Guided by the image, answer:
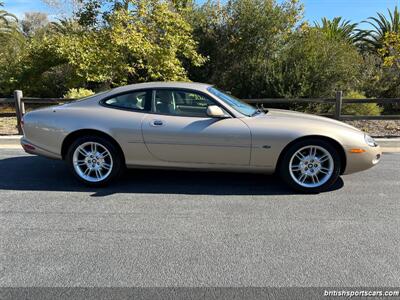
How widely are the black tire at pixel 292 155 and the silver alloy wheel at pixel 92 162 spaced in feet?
7.37

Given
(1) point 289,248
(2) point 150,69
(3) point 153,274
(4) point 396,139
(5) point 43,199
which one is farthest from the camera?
(2) point 150,69

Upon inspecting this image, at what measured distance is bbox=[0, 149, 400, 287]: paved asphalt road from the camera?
3.01 m

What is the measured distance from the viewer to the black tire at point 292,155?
15.6 feet

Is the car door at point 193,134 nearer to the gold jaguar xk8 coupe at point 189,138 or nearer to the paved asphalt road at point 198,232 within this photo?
the gold jaguar xk8 coupe at point 189,138

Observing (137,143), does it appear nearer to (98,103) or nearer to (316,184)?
(98,103)

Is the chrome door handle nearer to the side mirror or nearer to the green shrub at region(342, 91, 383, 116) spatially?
the side mirror

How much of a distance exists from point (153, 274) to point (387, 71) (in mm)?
15243

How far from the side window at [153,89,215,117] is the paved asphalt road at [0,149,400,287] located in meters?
1.00

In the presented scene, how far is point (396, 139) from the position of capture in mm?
8273

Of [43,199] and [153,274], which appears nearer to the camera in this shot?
[153,274]

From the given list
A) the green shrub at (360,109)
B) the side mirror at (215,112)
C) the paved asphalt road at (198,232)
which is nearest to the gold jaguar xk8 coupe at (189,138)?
the side mirror at (215,112)

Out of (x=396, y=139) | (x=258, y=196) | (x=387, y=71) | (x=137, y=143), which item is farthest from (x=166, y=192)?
(x=387, y=71)

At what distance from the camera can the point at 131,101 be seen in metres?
5.14

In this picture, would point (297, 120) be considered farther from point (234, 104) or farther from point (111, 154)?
point (111, 154)
